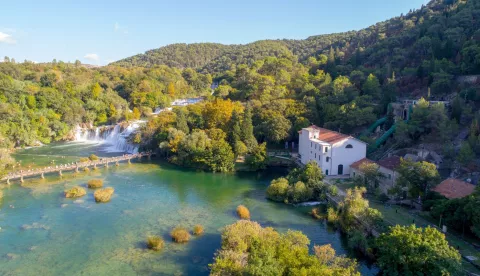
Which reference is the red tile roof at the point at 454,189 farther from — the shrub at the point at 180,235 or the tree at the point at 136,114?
the tree at the point at 136,114

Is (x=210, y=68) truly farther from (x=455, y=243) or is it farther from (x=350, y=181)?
(x=455, y=243)

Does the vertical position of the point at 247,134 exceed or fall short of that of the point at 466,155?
it exceeds it

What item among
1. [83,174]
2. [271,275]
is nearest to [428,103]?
[271,275]

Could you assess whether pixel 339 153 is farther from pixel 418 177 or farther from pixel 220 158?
pixel 220 158

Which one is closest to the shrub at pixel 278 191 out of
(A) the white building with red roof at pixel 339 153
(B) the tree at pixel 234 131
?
(A) the white building with red roof at pixel 339 153

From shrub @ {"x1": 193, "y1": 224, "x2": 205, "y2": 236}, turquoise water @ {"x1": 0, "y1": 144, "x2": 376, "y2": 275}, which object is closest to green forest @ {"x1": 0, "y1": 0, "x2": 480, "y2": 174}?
turquoise water @ {"x1": 0, "y1": 144, "x2": 376, "y2": 275}

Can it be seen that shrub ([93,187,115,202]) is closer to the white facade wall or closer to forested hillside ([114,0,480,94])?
the white facade wall

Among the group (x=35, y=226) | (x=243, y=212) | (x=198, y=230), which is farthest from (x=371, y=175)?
(x=35, y=226)
